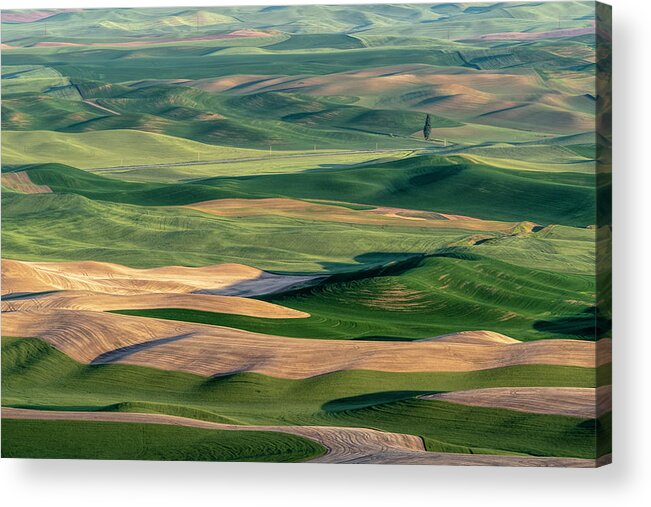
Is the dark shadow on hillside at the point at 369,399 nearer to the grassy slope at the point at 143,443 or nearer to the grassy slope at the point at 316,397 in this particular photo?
the grassy slope at the point at 316,397

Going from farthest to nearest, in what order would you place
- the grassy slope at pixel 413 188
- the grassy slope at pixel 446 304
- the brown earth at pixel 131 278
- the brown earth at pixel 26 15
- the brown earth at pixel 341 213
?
the brown earth at pixel 26 15
the brown earth at pixel 131 278
the brown earth at pixel 341 213
the grassy slope at pixel 413 188
the grassy slope at pixel 446 304

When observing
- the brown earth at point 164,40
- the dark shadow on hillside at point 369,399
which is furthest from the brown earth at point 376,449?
the brown earth at point 164,40

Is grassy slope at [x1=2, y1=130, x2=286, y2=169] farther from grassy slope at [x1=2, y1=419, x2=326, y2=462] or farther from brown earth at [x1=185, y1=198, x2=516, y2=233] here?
grassy slope at [x1=2, y1=419, x2=326, y2=462]

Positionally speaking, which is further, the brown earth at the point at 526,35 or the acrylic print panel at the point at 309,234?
the brown earth at the point at 526,35

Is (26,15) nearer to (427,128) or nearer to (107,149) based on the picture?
(107,149)

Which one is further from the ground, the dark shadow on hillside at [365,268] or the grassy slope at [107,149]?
the grassy slope at [107,149]

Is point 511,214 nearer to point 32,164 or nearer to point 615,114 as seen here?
point 615,114

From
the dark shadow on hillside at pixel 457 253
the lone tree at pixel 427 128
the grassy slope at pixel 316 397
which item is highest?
the lone tree at pixel 427 128

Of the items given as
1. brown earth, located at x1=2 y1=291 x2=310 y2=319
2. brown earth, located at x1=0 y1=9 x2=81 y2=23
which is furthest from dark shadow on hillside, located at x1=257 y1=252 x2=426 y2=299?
brown earth, located at x1=0 y1=9 x2=81 y2=23

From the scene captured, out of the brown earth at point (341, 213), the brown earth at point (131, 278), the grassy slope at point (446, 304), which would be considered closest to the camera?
the grassy slope at point (446, 304)
